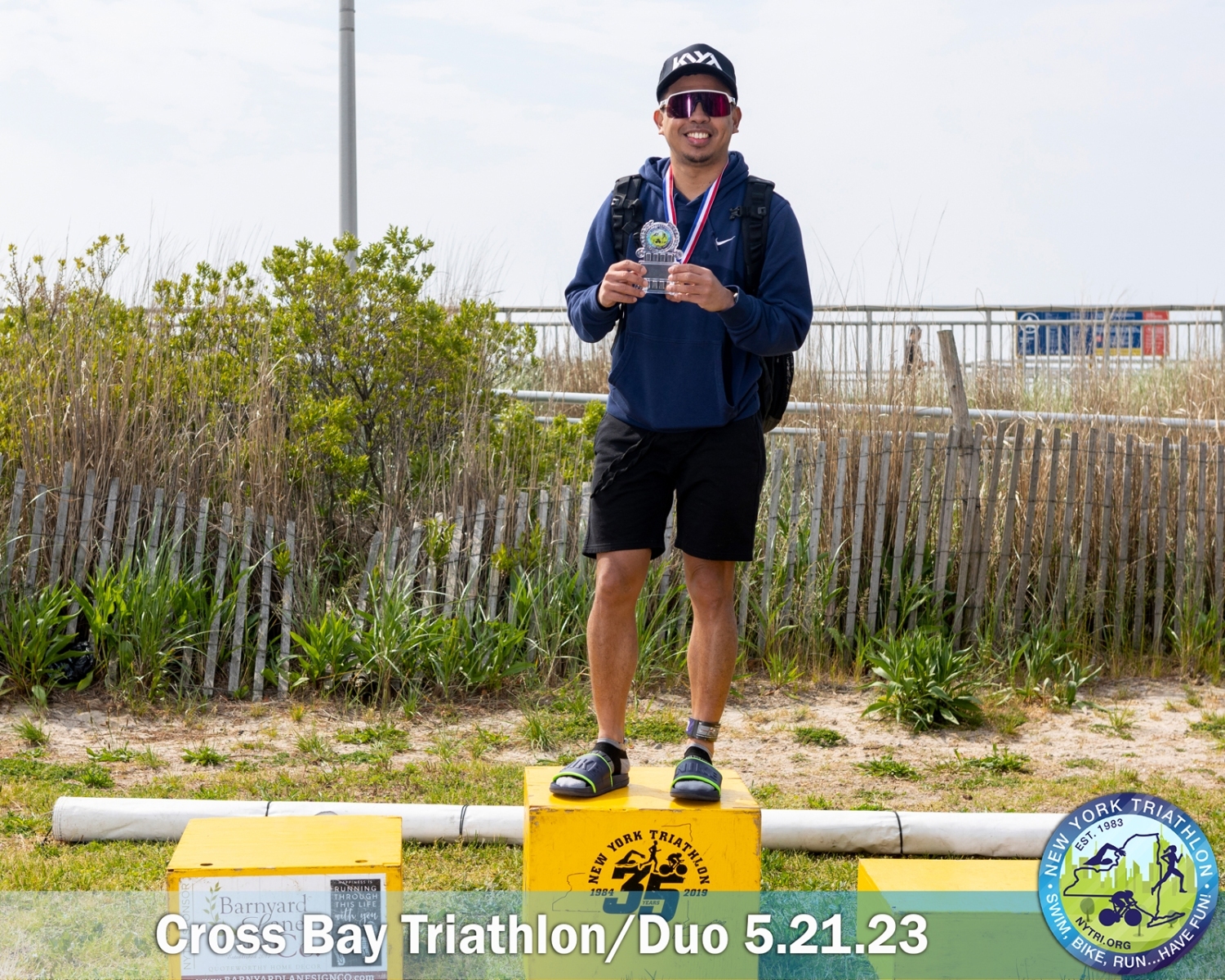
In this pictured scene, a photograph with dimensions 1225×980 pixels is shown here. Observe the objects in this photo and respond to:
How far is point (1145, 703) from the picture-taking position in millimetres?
6500

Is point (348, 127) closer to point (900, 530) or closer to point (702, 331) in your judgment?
point (900, 530)

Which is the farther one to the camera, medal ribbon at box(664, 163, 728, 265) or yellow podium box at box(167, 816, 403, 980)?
medal ribbon at box(664, 163, 728, 265)

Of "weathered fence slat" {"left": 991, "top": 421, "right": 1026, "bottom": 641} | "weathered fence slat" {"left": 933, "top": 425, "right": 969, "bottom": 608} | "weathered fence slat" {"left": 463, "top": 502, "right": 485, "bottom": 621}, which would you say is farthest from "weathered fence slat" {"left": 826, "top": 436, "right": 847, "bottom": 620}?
"weathered fence slat" {"left": 463, "top": 502, "right": 485, "bottom": 621}

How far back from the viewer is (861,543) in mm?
6930

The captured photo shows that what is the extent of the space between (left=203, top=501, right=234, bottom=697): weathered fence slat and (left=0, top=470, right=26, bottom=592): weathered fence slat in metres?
0.97

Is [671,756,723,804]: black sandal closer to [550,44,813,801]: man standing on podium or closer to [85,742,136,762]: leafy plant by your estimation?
[550,44,813,801]: man standing on podium

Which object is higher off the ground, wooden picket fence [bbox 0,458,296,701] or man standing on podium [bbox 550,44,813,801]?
man standing on podium [bbox 550,44,813,801]

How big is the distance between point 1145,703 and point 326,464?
14.8 feet

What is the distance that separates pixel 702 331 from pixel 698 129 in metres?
0.59

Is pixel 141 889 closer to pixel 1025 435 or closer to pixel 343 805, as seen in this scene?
pixel 343 805

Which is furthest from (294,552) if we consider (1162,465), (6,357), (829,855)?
(1162,465)

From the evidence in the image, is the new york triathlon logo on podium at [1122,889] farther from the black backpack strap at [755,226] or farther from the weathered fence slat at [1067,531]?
the weathered fence slat at [1067,531]

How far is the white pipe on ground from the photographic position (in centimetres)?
415

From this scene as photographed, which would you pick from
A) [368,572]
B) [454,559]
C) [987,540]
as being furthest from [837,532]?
[368,572]
